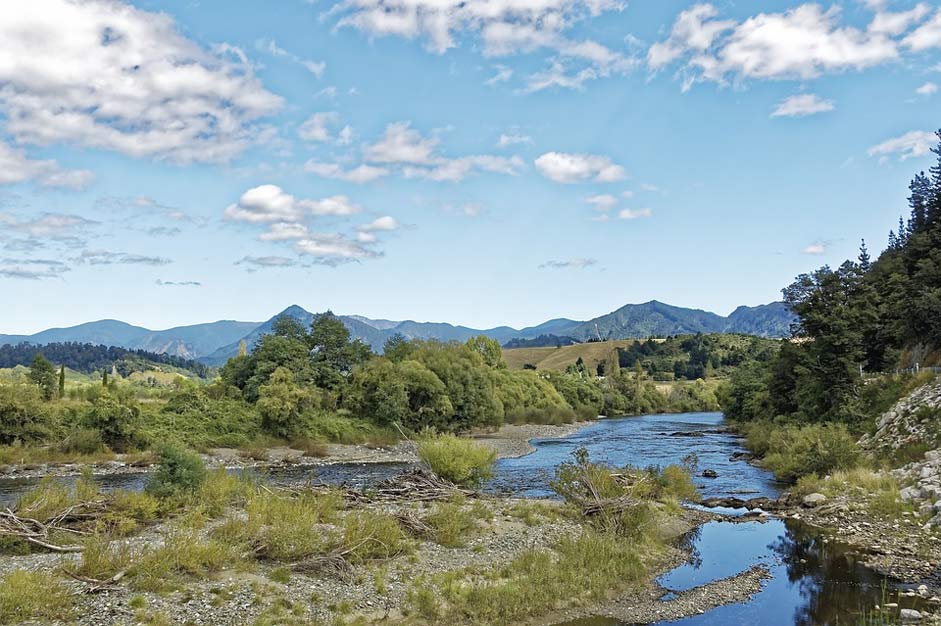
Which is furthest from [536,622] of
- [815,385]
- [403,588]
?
[815,385]

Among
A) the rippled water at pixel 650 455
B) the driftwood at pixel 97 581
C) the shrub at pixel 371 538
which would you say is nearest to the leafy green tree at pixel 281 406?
the rippled water at pixel 650 455

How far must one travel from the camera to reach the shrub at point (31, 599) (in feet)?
53.2

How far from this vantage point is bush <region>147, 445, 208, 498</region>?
28484 mm

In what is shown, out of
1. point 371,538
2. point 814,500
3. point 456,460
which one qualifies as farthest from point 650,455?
point 371,538

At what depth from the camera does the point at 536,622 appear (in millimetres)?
20297

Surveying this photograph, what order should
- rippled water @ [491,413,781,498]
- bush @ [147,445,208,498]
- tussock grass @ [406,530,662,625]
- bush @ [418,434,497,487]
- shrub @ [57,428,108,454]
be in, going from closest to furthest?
tussock grass @ [406,530,662,625]
bush @ [147,445,208,498]
bush @ [418,434,497,487]
rippled water @ [491,413,781,498]
shrub @ [57,428,108,454]

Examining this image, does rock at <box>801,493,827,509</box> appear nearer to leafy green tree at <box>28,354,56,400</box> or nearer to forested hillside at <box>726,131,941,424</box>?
forested hillside at <box>726,131,941,424</box>

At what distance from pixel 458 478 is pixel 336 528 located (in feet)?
40.6

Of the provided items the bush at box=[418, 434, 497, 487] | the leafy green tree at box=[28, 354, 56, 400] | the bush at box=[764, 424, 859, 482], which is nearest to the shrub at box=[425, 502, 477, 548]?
the bush at box=[418, 434, 497, 487]

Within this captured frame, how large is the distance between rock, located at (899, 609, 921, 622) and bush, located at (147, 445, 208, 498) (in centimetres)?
2652

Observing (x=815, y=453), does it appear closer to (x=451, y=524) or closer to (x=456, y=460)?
(x=456, y=460)

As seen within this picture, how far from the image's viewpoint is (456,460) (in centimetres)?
3647

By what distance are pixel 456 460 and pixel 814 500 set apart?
19108 millimetres

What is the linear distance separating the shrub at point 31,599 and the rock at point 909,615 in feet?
74.1
